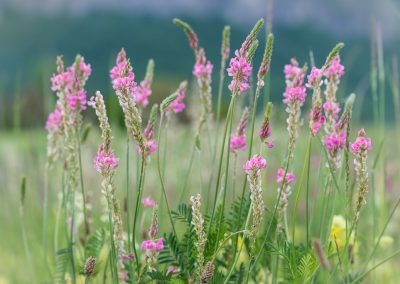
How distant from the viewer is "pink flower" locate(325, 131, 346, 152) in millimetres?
1220

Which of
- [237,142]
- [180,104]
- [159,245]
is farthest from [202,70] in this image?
[159,245]

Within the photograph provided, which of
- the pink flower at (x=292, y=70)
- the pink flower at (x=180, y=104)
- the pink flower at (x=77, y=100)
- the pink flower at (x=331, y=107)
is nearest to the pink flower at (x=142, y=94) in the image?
the pink flower at (x=180, y=104)

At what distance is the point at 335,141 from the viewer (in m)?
1.22

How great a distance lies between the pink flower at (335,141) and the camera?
1220mm

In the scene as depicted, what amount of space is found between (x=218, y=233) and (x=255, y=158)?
0.74 feet

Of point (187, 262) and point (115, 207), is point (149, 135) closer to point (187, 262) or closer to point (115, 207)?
point (115, 207)

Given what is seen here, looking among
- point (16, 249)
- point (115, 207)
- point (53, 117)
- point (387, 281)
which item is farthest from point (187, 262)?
point (16, 249)

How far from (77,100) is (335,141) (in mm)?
570

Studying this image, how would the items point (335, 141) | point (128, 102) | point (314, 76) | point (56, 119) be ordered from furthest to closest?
point (56, 119) → point (335, 141) → point (314, 76) → point (128, 102)

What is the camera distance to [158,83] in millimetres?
Answer: 22828

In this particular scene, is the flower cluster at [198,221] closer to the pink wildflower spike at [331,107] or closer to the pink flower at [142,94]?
the pink wildflower spike at [331,107]

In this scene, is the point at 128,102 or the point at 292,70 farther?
the point at 292,70

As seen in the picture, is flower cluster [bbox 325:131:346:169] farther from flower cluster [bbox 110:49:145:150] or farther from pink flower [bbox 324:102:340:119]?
flower cluster [bbox 110:49:145:150]

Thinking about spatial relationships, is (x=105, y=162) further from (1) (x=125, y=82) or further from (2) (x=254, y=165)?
(2) (x=254, y=165)
